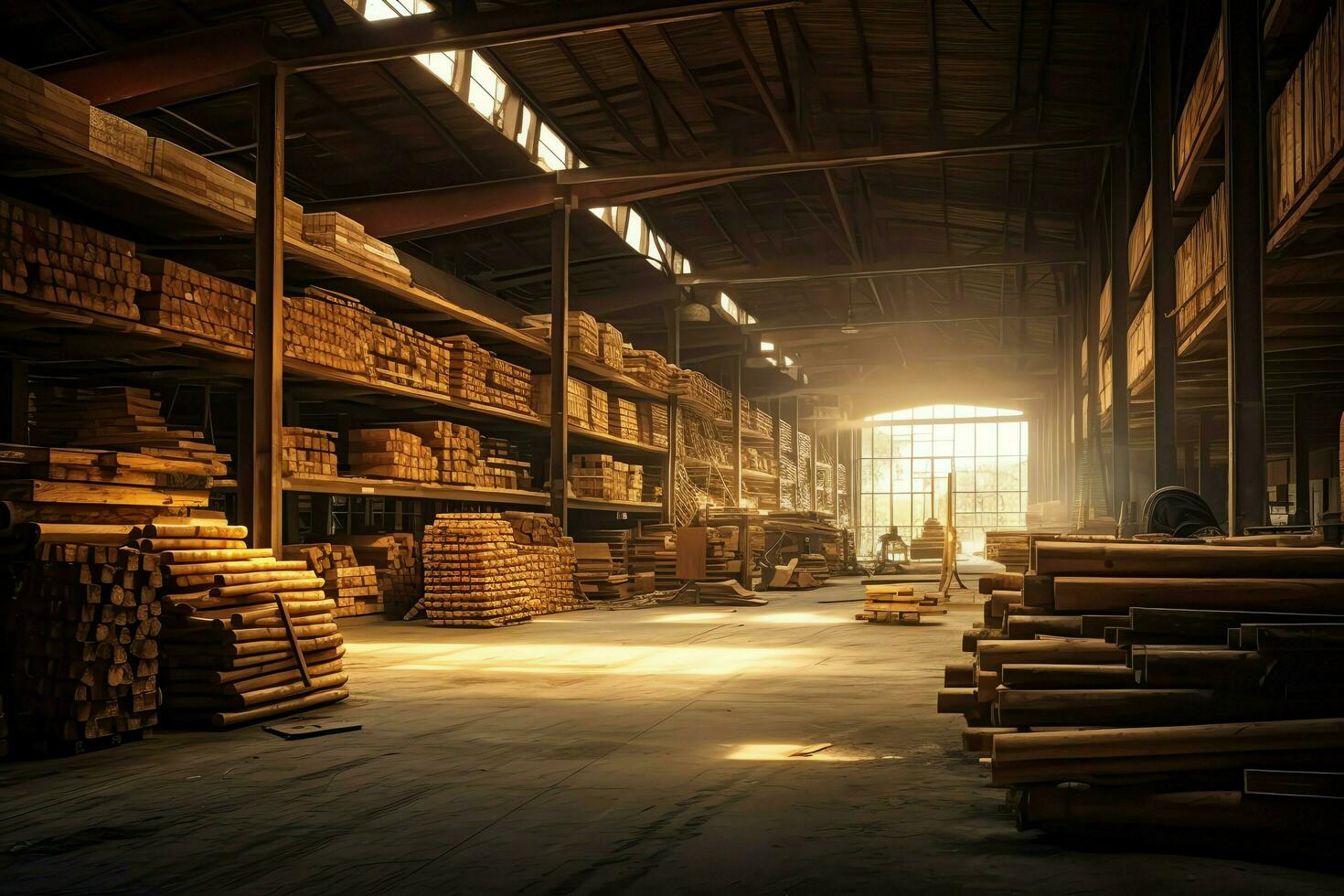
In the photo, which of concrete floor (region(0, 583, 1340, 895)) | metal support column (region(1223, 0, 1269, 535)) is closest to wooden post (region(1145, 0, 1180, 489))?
metal support column (region(1223, 0, 1269, 535))

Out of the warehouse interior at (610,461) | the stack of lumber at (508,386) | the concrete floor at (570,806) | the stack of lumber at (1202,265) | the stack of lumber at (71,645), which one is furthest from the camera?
the stack of lumber at (508,386)

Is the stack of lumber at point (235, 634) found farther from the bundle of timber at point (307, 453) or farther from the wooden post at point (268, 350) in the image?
the bundle of timber at point (307, 453)

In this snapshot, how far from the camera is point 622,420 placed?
25.6 metres

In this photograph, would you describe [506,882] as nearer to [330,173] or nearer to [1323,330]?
[1323,330]

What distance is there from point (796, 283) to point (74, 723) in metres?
28.0

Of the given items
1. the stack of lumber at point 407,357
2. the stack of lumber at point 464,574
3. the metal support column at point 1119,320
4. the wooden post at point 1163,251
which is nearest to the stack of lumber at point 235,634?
the stack of lumber at point 464,574

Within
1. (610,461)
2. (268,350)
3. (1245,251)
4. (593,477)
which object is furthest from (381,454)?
(1245,251)

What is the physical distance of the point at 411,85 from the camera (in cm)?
1616

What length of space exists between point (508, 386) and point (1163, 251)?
11.4 meters

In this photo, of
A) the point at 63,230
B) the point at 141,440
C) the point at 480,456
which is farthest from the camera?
the point at 480,456

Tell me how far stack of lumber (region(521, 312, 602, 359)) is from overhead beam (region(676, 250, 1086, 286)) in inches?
226

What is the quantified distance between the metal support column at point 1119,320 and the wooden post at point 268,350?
43.7ft

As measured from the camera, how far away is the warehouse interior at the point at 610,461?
4.66 metres

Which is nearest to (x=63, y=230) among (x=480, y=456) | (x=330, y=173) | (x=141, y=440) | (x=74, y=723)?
(x=141, y=440)
